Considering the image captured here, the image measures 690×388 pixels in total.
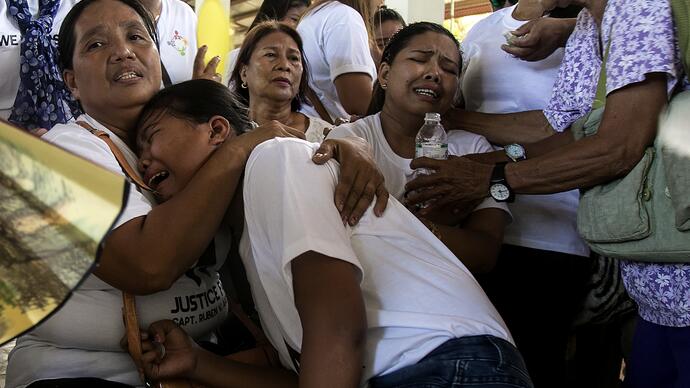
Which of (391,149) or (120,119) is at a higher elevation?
(120,119)

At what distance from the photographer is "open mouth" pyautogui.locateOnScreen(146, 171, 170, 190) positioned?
1331 mm

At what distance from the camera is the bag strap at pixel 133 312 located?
1147mm

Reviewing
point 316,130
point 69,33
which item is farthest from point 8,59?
point 316,130

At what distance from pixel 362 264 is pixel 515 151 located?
78 cm

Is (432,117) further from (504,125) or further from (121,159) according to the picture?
(121,159)

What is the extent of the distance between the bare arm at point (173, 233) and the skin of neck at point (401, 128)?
30.6 inches

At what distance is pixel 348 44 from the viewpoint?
2439mm

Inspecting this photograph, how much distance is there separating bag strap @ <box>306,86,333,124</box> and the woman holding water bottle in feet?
1.91

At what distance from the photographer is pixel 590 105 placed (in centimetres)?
163

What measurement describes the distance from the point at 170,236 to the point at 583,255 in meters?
1.21

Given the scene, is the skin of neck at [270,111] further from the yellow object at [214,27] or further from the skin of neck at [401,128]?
the yellow object at [214,27]

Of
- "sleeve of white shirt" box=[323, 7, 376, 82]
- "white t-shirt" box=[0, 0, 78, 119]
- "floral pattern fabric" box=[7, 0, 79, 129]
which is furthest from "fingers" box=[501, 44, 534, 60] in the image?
"white t-shirt" box=[0, 0, 78, 119]

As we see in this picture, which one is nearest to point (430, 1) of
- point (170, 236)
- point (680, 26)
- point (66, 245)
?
point (680, 26)

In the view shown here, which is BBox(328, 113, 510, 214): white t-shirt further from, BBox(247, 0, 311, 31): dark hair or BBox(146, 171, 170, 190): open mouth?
BBox(247, 0, 311, 31): dark hair
